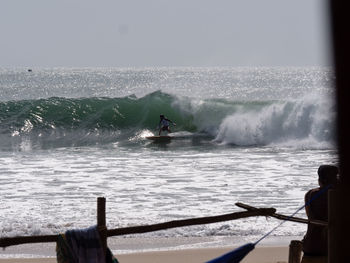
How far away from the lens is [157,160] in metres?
19.8

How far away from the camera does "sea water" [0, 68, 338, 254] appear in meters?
11.6

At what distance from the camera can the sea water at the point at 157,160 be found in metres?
11.6

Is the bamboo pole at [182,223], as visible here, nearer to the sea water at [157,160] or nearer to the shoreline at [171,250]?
the shoreline at [171,250]

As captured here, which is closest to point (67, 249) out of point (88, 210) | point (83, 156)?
point (88, 210)

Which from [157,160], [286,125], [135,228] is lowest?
[157,160]

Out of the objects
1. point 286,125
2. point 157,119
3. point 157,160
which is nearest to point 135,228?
point 157,160

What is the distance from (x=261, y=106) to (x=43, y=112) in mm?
9367

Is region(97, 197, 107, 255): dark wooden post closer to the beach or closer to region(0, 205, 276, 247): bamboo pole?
region(0, 205, 276, 247): bamboo pole

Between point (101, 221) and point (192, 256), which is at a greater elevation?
point (101, 221)

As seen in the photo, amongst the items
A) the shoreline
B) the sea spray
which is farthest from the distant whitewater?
the shoreline

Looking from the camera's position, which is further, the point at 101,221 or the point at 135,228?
the point at 135,228

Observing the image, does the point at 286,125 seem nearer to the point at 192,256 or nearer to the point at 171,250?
the point at 171,250

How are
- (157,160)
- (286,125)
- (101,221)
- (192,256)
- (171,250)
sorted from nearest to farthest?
(101,221), (192,256), (171,250), (157,160), (286,125)

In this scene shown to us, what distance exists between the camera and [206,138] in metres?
27.1
